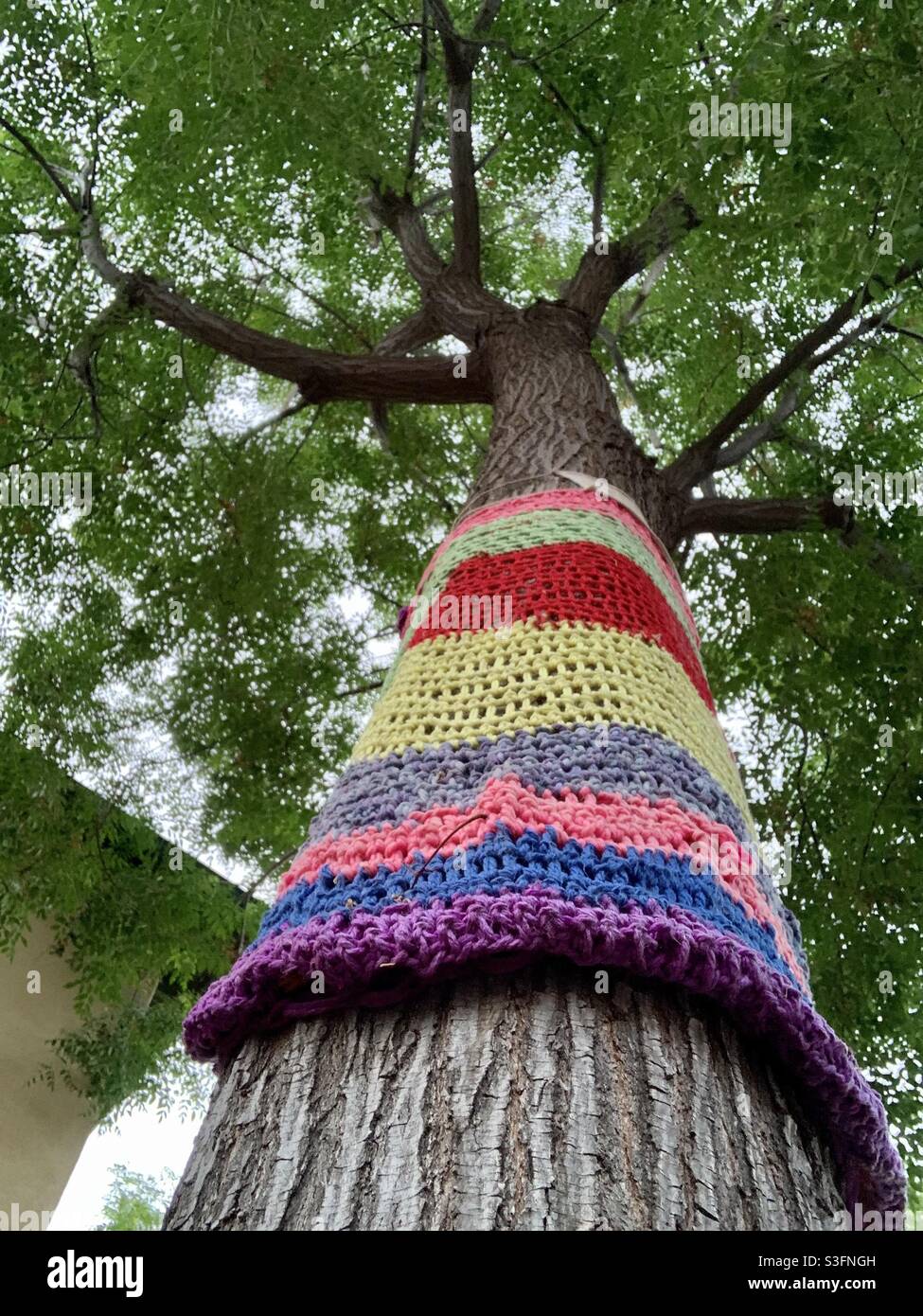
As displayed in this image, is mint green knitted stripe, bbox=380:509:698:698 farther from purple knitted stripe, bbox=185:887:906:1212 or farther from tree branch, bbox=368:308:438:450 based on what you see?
tree branch, bbox=368:308:438:450

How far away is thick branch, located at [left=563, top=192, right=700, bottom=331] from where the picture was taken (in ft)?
11.6

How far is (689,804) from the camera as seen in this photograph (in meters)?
1.40

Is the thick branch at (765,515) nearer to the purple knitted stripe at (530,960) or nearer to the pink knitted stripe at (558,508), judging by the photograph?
the pink knitted stripe at (558,508)

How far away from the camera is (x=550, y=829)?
1241mm

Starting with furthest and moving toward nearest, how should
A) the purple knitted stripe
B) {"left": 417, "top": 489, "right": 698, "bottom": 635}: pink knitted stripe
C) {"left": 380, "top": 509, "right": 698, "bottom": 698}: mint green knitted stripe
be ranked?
{"left": 417, "top": 489, "right": 698, "bottom": 635}: pink knitted stripe
{"left": 380, "top": 509, "right": 698, "bottom": 698}: mint green knitted stripe
the purple knitted stripe

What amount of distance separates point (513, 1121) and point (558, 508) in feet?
4.42

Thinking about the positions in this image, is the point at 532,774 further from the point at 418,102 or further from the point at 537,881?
the point at 418,102

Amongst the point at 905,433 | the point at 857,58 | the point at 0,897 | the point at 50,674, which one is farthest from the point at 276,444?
the point at 857,58

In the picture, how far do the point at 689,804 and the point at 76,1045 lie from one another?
472 cm

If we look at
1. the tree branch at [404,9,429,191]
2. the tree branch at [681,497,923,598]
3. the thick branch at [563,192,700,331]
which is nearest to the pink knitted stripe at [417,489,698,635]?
the tree branch at [681,497,923,598]

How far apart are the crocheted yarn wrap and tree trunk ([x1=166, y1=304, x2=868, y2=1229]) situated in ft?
0.14

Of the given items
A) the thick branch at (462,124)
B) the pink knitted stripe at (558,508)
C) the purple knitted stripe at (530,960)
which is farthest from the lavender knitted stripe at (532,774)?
the thick branch at (462,124)

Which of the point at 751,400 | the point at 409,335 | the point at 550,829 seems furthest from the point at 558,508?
the point at 409,335
